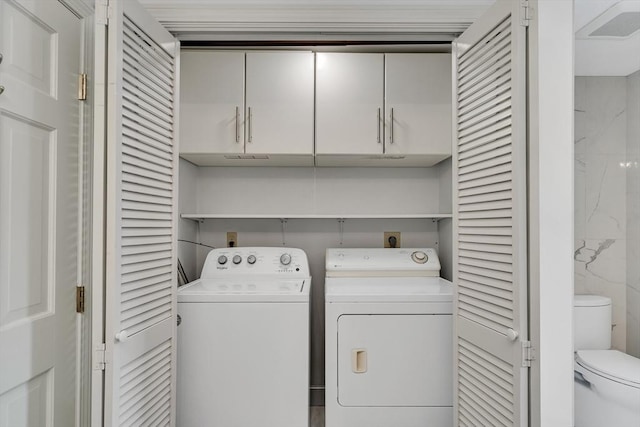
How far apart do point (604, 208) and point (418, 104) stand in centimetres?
147

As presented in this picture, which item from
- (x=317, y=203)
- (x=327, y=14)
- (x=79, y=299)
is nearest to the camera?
(x=79, y=299)

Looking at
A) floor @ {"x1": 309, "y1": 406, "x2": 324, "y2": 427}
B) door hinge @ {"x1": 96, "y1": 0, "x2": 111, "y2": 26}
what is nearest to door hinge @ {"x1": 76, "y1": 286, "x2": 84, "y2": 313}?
door hinge @ {"x1": 96, "y1": 0, "x2": 111, "y2": 26}

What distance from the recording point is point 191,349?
2072 millimetres

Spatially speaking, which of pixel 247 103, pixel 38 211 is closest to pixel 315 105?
pixel 247 103

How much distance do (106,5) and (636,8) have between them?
7.57ft

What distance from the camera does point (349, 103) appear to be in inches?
97.7

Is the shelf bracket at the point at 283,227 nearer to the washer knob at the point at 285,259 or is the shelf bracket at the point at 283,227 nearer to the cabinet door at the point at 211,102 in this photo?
the washer knob at the point at 285,259

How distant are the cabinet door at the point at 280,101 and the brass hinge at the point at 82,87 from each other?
3.27 feet

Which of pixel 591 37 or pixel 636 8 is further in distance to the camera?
pixel 591 37

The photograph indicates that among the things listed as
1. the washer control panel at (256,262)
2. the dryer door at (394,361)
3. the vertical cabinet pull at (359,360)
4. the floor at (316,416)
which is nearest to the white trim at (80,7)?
the washer control panel at (256,262)

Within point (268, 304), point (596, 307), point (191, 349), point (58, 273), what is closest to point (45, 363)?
point (58, 273)

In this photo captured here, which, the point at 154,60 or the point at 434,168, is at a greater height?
the point at 154,60

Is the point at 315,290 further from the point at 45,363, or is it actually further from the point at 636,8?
the point at 636,8

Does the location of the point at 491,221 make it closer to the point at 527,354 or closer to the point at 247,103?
the point at 527,354
